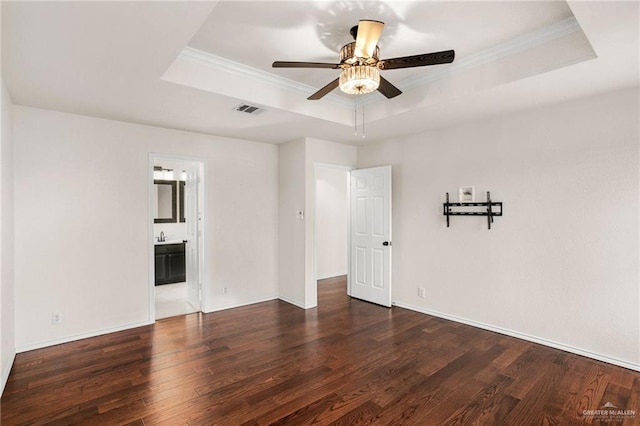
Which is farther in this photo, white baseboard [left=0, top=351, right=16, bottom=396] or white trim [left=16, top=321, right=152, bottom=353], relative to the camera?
white trim [left=16, top=321, right=152, bottom=353]

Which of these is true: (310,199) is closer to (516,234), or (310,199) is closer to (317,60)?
(317,60)

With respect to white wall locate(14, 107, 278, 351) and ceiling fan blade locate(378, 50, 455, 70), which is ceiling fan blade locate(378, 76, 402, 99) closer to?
ceiling fan blade locate(378, 50, 455, 70)

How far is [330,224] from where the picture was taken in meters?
7.19

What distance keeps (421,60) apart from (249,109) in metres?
1.97

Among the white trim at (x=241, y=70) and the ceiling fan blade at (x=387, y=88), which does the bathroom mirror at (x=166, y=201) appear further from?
the ceiling fan blade at (x=387, y=88)

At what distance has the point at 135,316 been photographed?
4.12 m

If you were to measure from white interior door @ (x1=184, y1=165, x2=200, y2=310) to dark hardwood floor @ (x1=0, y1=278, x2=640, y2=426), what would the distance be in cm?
96

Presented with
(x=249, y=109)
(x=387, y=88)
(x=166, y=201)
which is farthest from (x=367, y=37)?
(x=166, y=201)

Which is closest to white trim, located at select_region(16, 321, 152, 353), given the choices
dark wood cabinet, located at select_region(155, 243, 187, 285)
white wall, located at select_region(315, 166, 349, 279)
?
dark wood cabinet, located at select_region(155, 243, 187, 285)

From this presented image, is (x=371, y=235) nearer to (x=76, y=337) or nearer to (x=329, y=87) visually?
(x=329, y=87)

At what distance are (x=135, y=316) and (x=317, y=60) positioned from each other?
3.74 metres

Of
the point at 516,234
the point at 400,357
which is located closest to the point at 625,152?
the point at 516,234

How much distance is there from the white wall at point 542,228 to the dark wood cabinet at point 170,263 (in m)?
4.47

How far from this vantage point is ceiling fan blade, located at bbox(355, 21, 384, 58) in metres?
2.07
